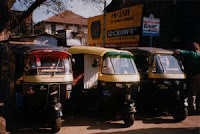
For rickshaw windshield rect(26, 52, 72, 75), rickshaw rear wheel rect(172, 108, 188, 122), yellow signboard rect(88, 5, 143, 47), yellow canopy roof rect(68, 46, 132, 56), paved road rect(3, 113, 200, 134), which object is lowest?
paved road rect(3, 113, 200, 134)

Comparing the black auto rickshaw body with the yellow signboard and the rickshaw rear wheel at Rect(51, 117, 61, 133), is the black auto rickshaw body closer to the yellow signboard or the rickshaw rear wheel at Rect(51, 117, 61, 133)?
the rickshaw rear wheel at Rect(51, 117, 61, 133)

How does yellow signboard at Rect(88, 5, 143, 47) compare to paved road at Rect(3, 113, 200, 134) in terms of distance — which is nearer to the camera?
paved road at Rect(3, 113, 200, 134)

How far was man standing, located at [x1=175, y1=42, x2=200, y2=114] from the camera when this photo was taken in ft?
27.8

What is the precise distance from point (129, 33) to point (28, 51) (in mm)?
9985

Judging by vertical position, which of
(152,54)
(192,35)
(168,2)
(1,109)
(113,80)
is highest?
(168,2)

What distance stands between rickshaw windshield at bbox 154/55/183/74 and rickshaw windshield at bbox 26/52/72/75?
10.9ft

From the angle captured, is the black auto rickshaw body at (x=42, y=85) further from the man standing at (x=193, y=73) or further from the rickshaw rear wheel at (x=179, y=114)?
the man standing at (x=193, y=73)

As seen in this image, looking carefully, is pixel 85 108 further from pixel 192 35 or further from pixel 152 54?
pixel 192 35

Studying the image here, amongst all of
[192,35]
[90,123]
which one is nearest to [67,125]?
[90,123]

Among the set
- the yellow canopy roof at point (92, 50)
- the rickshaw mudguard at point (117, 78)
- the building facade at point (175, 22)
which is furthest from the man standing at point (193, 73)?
the building facade at point (175, 22)

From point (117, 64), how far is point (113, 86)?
868 mm

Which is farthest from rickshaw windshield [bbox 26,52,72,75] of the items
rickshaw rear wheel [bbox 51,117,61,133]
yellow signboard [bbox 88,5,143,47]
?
yellow signboard [bbox 88,5,143,47]

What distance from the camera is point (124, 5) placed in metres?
20.6

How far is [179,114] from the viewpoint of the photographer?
7926 mm
